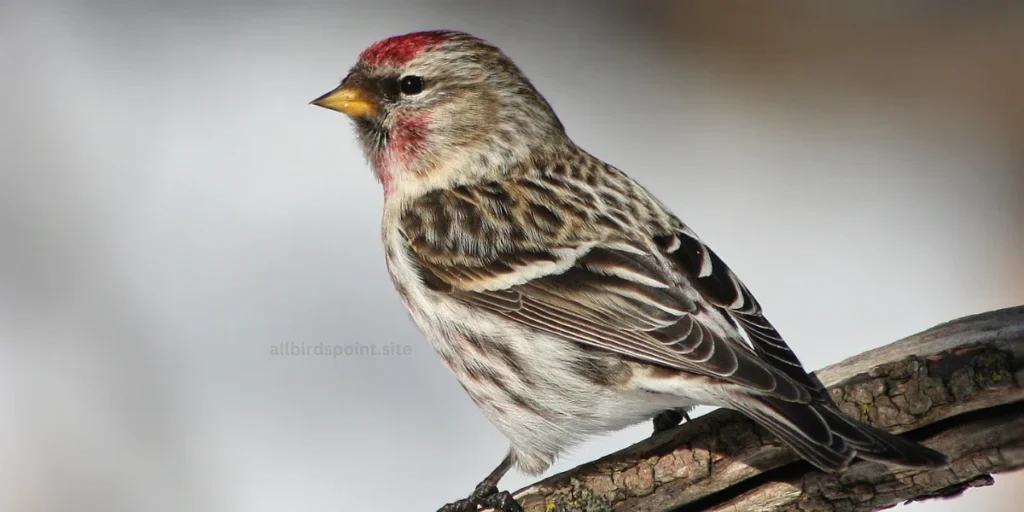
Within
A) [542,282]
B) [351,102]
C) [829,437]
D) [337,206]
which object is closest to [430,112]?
[351,102]

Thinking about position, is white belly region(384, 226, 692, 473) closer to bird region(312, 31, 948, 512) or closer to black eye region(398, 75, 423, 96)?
bird region(312, 31, 948, 512)

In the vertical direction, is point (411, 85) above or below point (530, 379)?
above

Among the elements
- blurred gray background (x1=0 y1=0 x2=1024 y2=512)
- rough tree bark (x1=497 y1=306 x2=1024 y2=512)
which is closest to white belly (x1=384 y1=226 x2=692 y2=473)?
rough tree bark (x1=497 y1=306 x2=1024 y2=512)

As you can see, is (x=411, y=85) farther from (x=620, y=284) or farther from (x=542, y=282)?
(x=620, y=284)

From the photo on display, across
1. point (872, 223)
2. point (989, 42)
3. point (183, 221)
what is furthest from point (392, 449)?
point (989, 42)

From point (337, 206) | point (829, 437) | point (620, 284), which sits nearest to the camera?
point (829, 437)

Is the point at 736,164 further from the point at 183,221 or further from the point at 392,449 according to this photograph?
the point at 183,221

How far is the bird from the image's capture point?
205cm

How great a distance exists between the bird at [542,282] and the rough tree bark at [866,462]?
118mm

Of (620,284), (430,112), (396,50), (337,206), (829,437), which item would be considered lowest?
(829,437)

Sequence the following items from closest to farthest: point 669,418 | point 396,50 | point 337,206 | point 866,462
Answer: point 866,462 → point 669,418 → point 396,50 → point 337,206

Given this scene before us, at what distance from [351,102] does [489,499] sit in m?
1.04

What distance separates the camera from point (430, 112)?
270 centimetres

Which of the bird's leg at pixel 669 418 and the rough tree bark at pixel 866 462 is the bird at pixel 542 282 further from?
the rough tree bark at pixel 866 462
